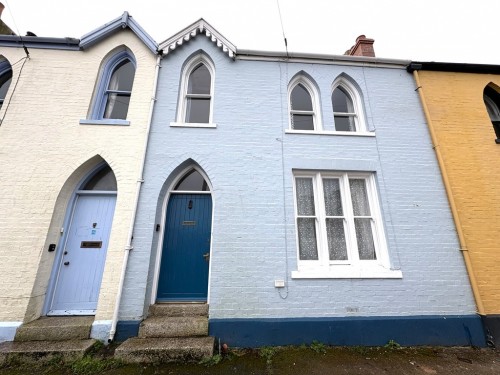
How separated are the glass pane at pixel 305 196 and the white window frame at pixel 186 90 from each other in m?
2.66

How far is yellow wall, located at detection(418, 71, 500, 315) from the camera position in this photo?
4.77m

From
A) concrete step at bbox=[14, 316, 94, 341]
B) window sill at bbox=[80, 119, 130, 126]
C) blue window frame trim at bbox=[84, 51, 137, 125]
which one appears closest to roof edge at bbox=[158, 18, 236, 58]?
blue window frame trim at bbox=[84, 51, 137, 125]

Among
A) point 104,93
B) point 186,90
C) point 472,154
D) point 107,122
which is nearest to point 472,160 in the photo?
point 472,154

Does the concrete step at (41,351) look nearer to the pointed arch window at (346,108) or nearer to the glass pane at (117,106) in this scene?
the glass pane at (117,106)

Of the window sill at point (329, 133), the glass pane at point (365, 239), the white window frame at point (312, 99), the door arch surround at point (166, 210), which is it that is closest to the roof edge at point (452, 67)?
the window sill at point (329, 133)

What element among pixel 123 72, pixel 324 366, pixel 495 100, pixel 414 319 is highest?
pixel 123 72

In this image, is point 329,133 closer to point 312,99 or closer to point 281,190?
point 312,99

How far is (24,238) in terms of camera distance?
4.53m

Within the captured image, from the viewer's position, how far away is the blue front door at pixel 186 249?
15.7 feet

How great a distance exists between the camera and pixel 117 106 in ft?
19.4

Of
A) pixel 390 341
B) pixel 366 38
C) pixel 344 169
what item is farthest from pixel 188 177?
pixel 366 38

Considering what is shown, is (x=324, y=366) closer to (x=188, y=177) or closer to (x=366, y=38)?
(x=188, y=177)

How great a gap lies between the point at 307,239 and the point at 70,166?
5.82 m

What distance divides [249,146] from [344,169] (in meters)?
2.44
